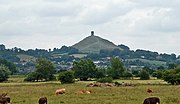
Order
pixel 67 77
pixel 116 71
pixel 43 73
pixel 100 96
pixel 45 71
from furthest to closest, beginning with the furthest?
pixel 116 71 < pixel 45 71 < pixel 43 73 < pixel 67 77 < pixel 100 96

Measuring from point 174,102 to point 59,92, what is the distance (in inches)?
836

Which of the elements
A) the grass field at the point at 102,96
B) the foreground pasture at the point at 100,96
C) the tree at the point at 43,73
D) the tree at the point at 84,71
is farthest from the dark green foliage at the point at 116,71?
the foreground pasture at the point at 100,96

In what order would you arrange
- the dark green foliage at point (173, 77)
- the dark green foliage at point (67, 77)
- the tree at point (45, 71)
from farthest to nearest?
the tree at point (45, 71) → the dark green foliage at point (67, 77) → the dark green foliage at point (173, 77)

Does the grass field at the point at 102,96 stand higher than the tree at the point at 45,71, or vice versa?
the tree at the point at 45,71

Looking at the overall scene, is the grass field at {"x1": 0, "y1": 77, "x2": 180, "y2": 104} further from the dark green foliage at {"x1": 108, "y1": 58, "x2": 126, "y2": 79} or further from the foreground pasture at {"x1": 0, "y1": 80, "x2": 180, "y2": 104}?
the dark green foliage at {"x1": 108, "y1": 58, "x2": 126, "y2": 79}

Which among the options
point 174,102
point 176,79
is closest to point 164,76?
point 176,79

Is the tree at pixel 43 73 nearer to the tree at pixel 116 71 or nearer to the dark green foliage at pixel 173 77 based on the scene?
the tree at pixel 116 71

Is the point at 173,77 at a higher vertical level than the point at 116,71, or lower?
lower

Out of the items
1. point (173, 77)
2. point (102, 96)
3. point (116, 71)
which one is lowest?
point (102, 96)

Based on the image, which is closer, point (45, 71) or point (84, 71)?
point (45, 71)

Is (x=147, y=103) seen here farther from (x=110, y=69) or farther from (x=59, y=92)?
(x=110, y=69)

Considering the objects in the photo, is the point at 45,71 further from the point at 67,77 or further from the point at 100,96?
the point at 100,96

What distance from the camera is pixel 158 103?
3669 centimetres

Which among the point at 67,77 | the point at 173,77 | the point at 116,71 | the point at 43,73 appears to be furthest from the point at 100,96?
the point at 116,71
